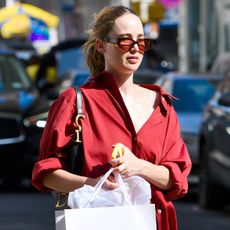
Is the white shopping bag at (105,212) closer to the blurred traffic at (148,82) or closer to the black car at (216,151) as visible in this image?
the blurred traffic at (148,82)

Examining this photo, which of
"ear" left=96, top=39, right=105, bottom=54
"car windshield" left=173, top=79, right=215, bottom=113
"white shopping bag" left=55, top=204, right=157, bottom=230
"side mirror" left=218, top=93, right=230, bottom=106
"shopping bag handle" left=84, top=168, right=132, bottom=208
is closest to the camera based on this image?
"white shopping bag" left=55, top=204, right=157, bottom=230

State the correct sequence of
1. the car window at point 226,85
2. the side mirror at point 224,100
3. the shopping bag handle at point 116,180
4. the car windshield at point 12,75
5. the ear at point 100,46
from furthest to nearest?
the car windshield at point 12,75, the car window at point 226,85, the side mirror at point 224,100, the ear at point 100,46, the shopping bag handle at point 116,180

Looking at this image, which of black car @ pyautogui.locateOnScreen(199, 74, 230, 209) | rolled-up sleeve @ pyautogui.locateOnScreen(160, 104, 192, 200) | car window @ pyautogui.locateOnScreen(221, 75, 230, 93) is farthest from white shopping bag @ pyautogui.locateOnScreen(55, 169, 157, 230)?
car window @ pyautogui.locateOnScreen(221, 75, 230, 93)

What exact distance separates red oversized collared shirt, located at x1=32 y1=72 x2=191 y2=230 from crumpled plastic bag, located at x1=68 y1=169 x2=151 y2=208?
0.36 ft

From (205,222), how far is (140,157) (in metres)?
7.40

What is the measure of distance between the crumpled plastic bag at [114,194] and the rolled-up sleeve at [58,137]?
171 millimetres

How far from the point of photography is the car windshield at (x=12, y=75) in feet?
53.4

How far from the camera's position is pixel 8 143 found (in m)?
14.5

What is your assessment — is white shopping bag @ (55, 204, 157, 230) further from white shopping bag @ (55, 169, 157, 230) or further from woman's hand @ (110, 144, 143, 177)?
woman's hand @ (110, 144, 143, 177)

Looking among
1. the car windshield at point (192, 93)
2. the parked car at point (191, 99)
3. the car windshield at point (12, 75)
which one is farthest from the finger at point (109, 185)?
the car windshield at point (12, 75)

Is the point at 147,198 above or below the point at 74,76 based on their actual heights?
above

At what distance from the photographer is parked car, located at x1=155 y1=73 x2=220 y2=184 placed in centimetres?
1462

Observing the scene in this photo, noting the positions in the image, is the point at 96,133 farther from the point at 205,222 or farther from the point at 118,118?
the point at 205,222

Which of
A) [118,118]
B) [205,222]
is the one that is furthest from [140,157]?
[205,222]
